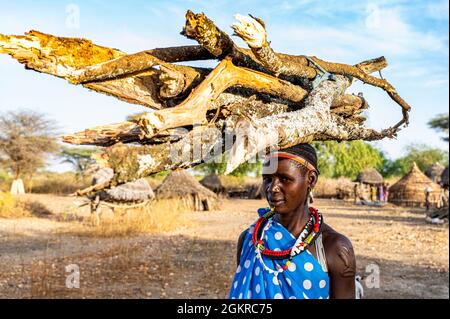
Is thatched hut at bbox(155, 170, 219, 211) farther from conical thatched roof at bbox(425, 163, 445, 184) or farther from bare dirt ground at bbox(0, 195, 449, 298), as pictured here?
conical thatched roof at bbox(425, 163, 445, 184)

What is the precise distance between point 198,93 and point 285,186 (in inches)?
30.4

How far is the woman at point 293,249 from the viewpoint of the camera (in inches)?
86.7

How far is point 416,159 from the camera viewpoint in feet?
176

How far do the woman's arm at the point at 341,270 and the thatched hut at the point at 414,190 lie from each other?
28.4 metres

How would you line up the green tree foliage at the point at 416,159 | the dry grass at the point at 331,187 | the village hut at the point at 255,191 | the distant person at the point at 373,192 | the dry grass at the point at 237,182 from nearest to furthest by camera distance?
the distant person at the point at 373,192
the village hut at the point at 255,191
the dry grass at the point at 331,187
the dry grass at the point at 237,182
the green tree foliage at the point at 416,159

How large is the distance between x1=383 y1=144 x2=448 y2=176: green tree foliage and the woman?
2021 inches

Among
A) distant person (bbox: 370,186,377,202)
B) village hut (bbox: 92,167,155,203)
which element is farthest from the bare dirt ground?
distant person (bbox: 370,186,377,202)

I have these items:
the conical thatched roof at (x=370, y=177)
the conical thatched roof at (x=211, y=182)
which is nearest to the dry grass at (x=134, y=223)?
the conical thatched roof at (x=211, y=182)

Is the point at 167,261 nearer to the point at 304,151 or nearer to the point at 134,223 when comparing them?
the point at 134,223

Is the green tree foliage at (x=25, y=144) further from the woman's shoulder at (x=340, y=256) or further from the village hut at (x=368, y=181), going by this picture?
the woman's shoulder at (x=340, y=256)

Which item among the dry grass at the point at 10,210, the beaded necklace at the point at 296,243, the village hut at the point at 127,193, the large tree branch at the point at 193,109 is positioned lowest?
the dry grass at the point at 10,210

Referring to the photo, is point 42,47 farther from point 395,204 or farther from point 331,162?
point 331,162
